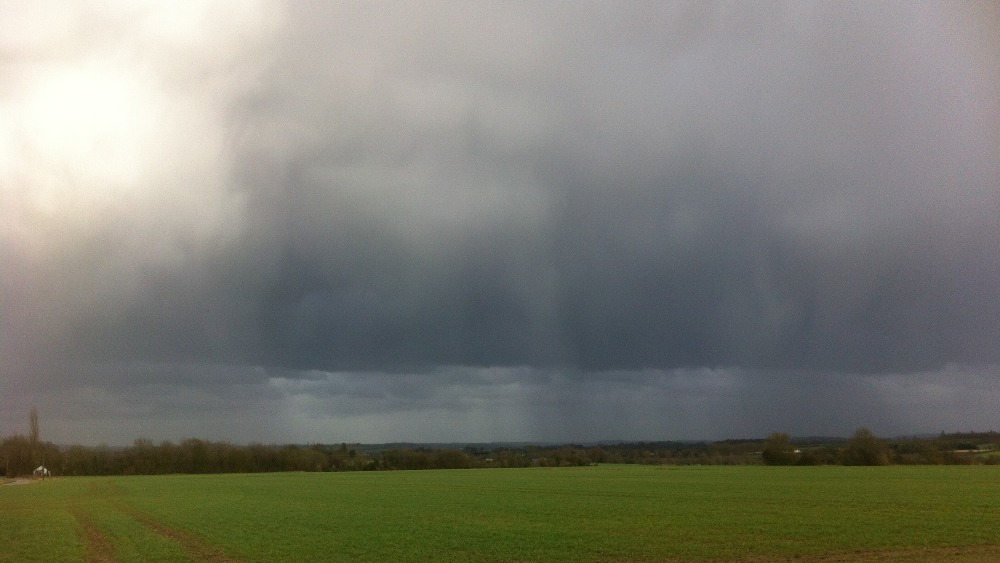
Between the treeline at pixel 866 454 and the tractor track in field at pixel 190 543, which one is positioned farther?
the treeline at pixel 866 454

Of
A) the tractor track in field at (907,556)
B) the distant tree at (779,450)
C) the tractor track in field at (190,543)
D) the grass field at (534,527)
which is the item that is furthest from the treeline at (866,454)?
the tractor track in field at (190,543)

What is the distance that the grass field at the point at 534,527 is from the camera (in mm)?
35562

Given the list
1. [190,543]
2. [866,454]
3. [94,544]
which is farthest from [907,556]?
[866,454]

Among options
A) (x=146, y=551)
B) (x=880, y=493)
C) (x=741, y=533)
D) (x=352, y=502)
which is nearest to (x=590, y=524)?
(x=741, y=533)

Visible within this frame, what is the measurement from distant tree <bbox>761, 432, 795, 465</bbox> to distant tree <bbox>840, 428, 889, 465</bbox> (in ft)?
39.0

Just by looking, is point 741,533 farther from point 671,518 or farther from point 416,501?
point 416,501

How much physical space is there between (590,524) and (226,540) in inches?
885

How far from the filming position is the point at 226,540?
41.5 m

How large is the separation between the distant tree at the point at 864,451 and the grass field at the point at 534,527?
88.1 m

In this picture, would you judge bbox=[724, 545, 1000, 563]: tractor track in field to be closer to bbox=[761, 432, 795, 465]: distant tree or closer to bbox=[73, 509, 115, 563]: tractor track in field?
bbox=[73, 509, 115, 563]: tractor track in field

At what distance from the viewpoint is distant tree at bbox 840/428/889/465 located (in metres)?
158

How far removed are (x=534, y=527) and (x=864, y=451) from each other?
460 ft

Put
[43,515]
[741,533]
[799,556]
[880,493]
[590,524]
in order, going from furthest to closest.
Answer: [880,493] → [43,515] → [590,524] → [741,533] → [799,556]

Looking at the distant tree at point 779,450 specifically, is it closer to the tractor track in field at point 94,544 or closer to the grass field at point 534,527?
the grass field at point 534,527
